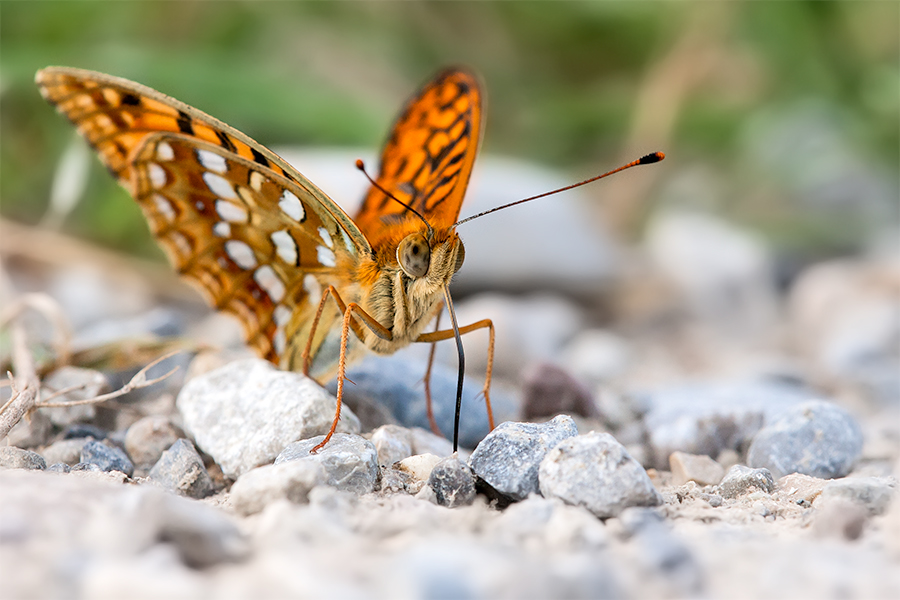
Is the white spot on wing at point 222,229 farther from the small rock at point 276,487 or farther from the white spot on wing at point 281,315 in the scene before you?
the small rock at point 276,487

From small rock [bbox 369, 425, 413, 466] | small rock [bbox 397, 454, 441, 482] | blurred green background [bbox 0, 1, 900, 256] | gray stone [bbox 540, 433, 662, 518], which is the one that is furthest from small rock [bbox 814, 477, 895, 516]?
blurred green background [bbox 0, 1, 900, 256]

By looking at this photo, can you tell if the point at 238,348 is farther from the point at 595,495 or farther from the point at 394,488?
the point at 595,495

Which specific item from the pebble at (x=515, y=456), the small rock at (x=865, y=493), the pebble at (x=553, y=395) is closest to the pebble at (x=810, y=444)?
the small rock at (x=865, y=493)

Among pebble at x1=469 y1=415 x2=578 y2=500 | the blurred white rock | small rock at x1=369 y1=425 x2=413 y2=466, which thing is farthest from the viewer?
the blurred white rock

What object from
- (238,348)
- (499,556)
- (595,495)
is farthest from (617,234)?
(499,556)

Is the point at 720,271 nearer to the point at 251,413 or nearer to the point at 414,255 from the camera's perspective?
the point at 414,255

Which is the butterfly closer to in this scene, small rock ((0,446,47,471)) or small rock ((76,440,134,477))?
small rock ((76,440,134,477))

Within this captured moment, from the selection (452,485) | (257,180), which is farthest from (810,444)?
(257,180)
